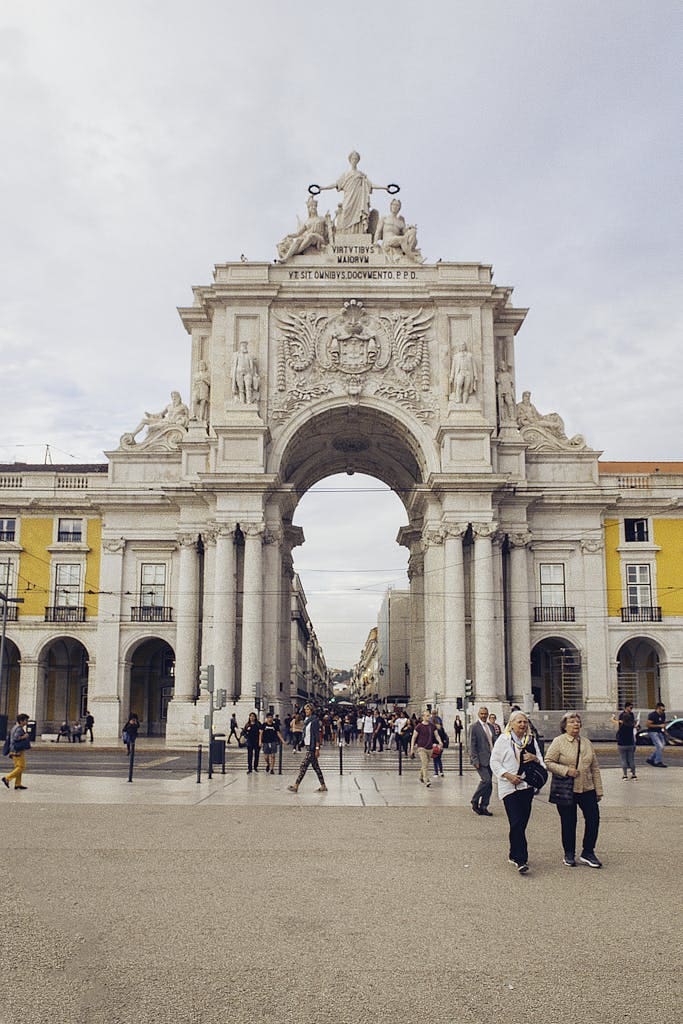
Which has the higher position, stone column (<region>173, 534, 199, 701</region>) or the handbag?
stone column (<region>173, 534, 199, 701</region>)

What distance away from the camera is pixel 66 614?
50156mm

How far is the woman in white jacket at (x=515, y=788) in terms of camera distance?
39.7ft

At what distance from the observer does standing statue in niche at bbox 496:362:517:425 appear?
4891cm

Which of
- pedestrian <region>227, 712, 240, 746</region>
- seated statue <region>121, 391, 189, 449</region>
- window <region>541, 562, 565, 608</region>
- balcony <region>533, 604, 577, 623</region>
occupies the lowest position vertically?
pedestrian <region>227, 712, 240, 746</region>

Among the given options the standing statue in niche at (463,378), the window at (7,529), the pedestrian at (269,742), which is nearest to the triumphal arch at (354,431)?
the standing statue in niche at (463,378)

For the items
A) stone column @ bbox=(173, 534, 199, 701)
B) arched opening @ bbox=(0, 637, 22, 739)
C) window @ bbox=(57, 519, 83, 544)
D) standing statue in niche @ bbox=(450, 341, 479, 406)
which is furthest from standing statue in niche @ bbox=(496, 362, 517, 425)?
arched opening @ bbox=(0, 637, 22, 739)

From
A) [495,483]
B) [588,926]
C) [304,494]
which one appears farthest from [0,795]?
[304,494]

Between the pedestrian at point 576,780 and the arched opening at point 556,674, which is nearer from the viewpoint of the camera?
the pedestrian at point 576,780

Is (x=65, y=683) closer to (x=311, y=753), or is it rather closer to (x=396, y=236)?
(x=396, y=236)

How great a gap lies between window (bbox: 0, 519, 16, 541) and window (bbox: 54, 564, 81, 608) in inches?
120

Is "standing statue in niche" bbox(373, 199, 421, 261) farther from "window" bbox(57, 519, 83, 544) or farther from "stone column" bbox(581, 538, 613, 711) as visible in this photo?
"window" bbox(57, 519, 83, 544)

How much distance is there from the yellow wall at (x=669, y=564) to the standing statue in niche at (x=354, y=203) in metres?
20.5

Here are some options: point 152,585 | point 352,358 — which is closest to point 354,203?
point 352,358

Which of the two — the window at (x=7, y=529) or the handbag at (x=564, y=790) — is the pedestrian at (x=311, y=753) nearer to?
the handbag at (x=564, y=790)
